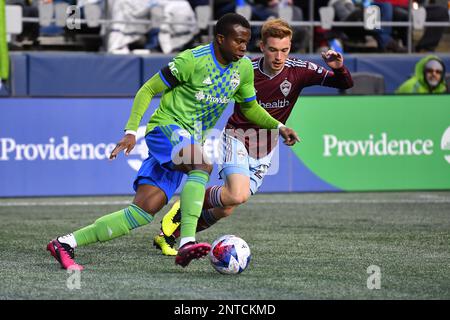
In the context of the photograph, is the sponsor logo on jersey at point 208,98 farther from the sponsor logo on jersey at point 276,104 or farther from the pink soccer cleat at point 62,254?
the pink soccer cleat at point 62,254

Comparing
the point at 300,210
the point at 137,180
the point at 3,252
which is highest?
the point at 137,180

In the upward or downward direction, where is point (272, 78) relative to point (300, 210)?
upward

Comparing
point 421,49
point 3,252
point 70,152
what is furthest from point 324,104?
point 3,252

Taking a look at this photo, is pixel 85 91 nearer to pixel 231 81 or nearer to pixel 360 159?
pixel 360 159

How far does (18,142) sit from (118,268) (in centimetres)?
581

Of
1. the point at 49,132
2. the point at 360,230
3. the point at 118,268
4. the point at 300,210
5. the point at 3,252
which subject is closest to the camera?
the point at 118,268

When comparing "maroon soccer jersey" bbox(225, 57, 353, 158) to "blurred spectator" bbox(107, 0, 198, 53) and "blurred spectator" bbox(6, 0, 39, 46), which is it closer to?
"blurred spectator" bbox(107, 0, 198, 53)

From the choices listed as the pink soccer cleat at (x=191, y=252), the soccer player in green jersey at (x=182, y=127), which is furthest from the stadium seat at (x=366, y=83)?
the pink soccer cleat at (x=191, y=252)

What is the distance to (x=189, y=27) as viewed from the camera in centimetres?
1616

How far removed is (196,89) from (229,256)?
1179 millimetres

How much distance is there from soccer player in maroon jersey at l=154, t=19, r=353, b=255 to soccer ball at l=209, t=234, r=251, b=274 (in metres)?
0.87

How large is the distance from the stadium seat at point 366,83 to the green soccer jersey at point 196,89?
770 cm

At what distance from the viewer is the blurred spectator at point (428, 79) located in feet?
49.1

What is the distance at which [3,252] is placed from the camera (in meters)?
8.46
